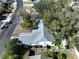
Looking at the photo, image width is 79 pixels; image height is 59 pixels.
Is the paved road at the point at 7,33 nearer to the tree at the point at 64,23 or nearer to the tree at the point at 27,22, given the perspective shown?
the tree at the point at 27,22

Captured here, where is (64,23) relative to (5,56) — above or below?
above

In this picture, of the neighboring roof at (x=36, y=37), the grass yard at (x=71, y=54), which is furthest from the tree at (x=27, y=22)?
the grass yard at (x=71, y=54)

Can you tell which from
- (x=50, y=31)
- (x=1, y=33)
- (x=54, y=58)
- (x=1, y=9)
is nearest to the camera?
(x=54, y=58)

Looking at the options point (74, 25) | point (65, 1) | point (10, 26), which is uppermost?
point (65, 1)

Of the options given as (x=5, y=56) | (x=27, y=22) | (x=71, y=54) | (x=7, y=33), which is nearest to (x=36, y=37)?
(x=5, y=56)

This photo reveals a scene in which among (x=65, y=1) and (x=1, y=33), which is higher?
(x=65, y=1)

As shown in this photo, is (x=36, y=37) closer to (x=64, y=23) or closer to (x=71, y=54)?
(x=64, y=23)

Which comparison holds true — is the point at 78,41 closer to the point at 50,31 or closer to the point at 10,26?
the point at 50,31

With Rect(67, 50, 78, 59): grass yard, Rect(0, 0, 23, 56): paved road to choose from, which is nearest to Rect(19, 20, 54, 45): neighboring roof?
Rect(0, 0, 23, 56): paved road

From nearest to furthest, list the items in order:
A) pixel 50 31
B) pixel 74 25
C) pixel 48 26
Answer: pixel 74 25 → pixel 50 31 → pixel 48 26

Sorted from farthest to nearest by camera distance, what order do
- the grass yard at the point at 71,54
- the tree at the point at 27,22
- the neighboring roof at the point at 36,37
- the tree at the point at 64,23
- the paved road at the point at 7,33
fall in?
the tree at the point at 27,22
the paved road at the point at 7,33
the neighboring roof at the point at 36,37
the tree at the point at 64,23
the grass yard at the point at 71,54

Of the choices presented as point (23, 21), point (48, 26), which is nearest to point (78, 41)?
point (48, 26)
